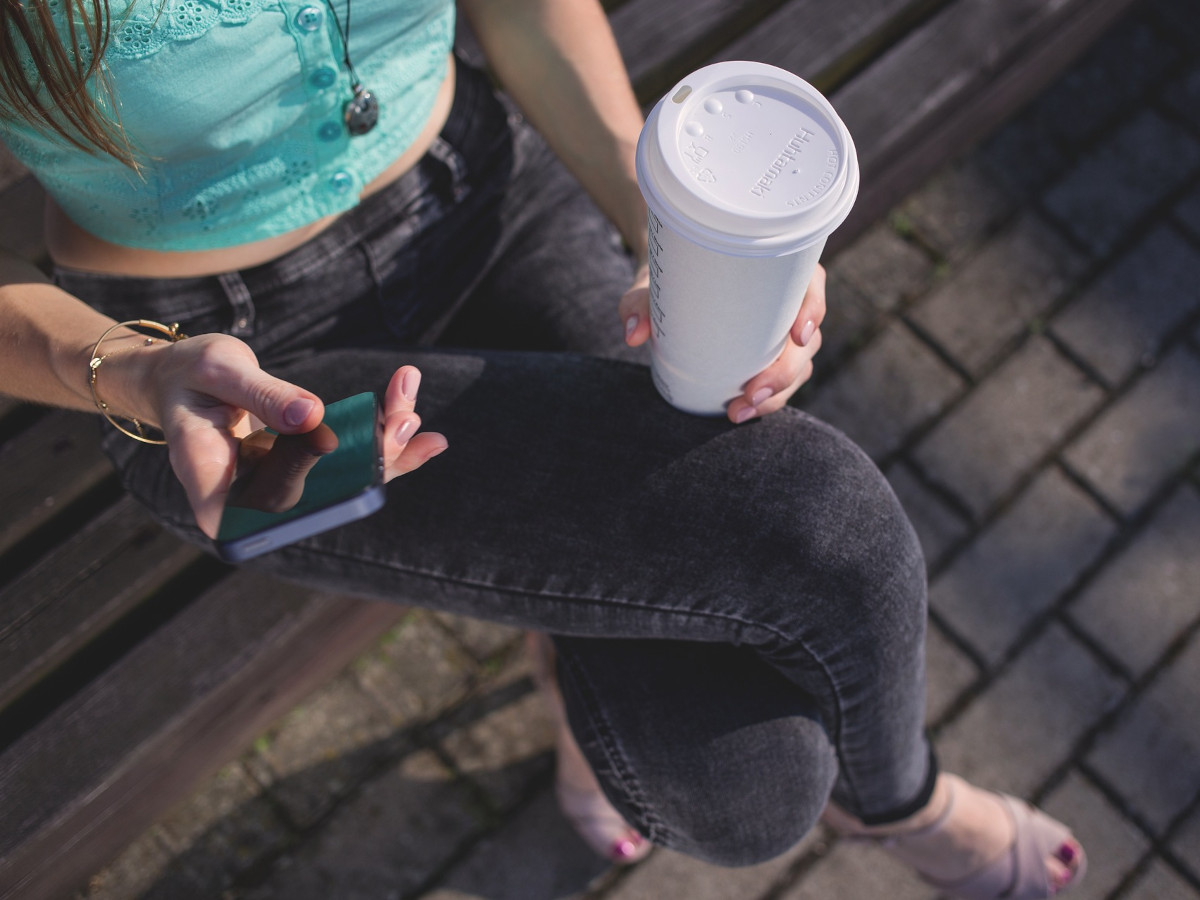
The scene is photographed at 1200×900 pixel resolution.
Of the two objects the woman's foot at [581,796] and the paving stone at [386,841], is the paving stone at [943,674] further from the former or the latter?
the paving stone at [386,841]

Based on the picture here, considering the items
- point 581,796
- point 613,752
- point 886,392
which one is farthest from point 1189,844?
point 613,752

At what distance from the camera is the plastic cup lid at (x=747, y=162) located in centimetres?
83

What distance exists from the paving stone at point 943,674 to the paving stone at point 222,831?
1357 millimetres

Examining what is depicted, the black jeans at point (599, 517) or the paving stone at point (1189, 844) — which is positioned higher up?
the black jeans at point (599, 517)

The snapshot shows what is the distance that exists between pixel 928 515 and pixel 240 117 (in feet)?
5.37

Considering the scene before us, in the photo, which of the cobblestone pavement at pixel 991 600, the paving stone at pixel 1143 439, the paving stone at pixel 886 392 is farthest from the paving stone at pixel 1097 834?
the paving stone at pixel 886 392

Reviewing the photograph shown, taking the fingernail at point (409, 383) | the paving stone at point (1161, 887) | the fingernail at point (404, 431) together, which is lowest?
the paving stone at point (1161, 887)

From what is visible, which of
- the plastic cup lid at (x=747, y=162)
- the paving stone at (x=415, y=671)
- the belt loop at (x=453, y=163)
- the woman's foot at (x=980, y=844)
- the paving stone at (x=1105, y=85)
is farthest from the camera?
the paving stone at (x=1105, y=85)

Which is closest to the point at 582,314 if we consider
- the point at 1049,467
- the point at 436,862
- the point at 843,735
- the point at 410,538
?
the point at 410,538

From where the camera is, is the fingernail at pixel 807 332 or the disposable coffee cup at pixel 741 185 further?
the fingernail at pixel 807 332

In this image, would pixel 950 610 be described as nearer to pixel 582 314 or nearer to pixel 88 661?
pixel 582 314

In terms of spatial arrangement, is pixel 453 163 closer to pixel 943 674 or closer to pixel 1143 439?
pixel 943 674

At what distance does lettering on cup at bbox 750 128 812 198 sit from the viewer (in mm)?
842

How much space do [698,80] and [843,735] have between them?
915mm
